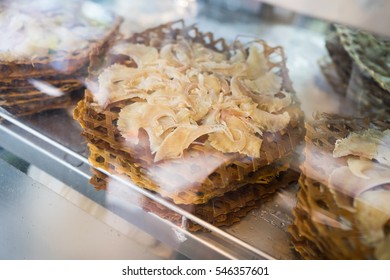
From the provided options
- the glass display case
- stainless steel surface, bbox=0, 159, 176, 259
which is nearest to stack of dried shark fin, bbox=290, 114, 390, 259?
the glass display case

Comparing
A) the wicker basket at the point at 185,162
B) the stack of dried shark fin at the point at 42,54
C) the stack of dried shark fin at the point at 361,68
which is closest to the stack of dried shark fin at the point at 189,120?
the wicker basket at the point at 185,162

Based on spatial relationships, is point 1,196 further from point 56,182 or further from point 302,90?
point 302,90

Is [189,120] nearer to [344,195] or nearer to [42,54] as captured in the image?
[344,195]

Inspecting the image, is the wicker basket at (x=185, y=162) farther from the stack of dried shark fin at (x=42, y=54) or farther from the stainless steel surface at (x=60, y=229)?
the stack of dried shark fin at (x=42, y=54)

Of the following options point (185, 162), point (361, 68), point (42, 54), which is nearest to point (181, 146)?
point (185, 162)

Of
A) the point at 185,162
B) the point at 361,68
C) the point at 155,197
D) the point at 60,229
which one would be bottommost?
the point at 60,229
